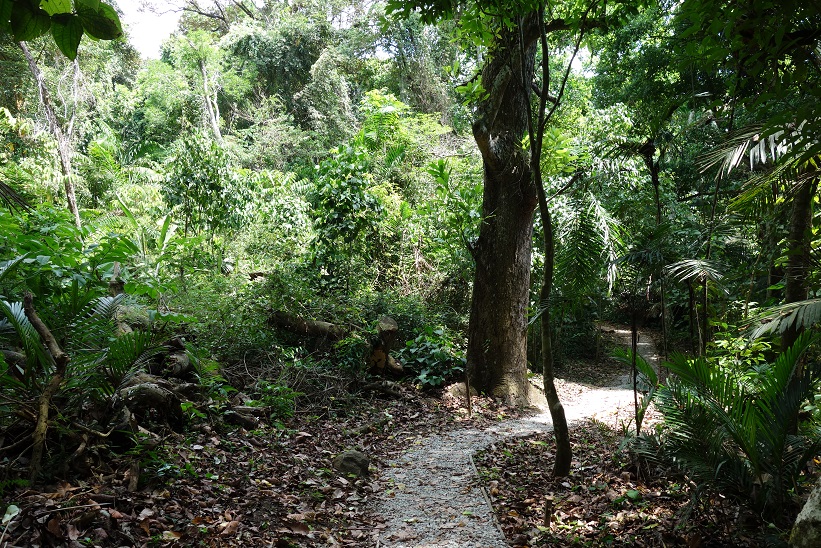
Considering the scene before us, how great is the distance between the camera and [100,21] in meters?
1.22

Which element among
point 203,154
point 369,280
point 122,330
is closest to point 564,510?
point 122,330

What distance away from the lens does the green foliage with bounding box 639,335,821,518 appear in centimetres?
309

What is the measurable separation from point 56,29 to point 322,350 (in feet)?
22.9

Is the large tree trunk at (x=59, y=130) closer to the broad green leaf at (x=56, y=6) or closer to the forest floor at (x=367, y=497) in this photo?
the forest floor at (x=367, y=497)

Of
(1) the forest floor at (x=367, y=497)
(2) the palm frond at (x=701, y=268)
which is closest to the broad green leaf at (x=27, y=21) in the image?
(1) the forest floor at (x=367, y=497)

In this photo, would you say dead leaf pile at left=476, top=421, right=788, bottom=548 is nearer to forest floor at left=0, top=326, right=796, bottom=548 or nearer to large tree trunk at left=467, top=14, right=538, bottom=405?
forest floor at left=0, top=326, right=796, bottom=548

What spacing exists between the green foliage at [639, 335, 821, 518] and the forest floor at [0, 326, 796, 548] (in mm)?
229

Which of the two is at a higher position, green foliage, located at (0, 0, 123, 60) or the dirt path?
green foliage, located at (0, 0, 123, 60)

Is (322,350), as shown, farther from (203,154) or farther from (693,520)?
(693,520)

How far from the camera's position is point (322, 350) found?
795 centimetres

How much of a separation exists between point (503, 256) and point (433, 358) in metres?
2.10

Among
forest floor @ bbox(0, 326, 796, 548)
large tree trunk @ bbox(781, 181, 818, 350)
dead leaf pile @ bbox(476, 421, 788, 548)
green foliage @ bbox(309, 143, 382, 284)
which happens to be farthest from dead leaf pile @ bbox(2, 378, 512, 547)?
green foliage @ bbox(309, 143, 382, 284)

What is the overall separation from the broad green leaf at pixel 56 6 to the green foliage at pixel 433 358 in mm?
7482

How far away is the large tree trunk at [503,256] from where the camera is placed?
754 centimetres
